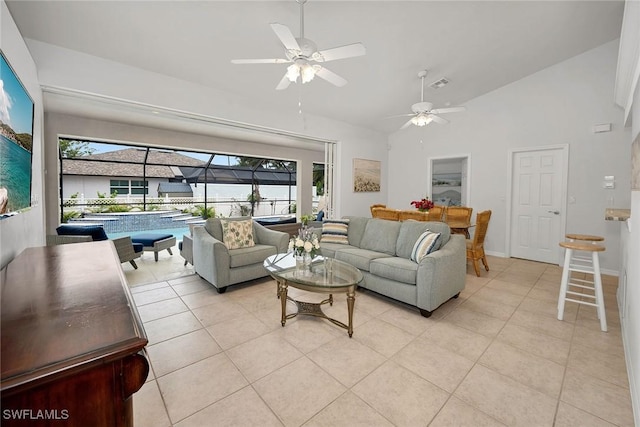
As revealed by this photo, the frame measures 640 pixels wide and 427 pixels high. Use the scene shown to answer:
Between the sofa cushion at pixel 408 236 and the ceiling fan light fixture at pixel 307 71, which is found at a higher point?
the ceiling fan light fixture at pixel 307 71

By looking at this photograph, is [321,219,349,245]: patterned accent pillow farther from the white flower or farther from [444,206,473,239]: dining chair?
[444,206,473,239]: dining chair

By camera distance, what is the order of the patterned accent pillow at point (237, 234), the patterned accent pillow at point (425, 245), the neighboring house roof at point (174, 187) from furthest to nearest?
the neighboring house roof at point (174, 187) → the patterned accent pillow at point (237, 234) → the patterned accent pillow at point (425, 245)

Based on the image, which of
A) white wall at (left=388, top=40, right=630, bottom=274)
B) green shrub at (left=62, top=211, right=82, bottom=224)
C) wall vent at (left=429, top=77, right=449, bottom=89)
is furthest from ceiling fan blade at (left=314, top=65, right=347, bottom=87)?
green shrub at (left=62, top=211, right=82, bottom=224)

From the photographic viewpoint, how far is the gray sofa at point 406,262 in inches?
108

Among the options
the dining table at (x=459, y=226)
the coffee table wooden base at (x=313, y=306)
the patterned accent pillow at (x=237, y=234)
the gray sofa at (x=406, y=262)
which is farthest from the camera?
the dining table at (x=459, y=226)

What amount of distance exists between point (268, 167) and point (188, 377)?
23.9 ft

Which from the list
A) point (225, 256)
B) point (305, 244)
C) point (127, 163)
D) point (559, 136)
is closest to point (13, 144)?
point (225, 256)

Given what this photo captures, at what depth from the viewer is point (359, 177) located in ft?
20.6

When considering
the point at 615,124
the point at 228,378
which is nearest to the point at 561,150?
the point at 615,124

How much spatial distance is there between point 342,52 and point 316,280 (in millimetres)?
1972

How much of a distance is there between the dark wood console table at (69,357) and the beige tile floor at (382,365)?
92 centimetres

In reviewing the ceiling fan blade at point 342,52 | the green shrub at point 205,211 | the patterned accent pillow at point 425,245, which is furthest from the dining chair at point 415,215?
the green shrub at point 205,211

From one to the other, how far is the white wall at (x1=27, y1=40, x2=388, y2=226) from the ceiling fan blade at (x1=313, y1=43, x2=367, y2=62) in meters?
2.22

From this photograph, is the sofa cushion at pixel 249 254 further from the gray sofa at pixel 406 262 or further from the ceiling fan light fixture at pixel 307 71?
the ceiling fan light fixture at pixel 307 71
